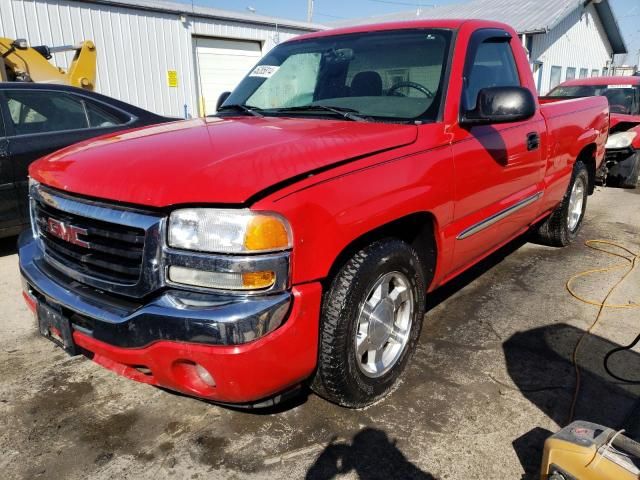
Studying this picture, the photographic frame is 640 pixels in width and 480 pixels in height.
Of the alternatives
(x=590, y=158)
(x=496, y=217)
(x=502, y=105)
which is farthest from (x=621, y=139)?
(x=502, y=105)

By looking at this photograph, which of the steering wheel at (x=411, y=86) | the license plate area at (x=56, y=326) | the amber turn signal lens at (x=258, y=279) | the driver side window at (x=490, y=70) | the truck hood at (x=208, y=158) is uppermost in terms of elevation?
the driver side window at (x=490, y=70)

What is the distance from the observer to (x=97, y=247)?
81.2 inches

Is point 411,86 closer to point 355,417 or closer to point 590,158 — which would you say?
point 355,417

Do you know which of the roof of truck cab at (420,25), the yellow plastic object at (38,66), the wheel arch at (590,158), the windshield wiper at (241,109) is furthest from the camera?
the yellow plastic object at (38,66)

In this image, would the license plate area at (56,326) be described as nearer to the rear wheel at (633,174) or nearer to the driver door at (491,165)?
the driver door at (491,165)

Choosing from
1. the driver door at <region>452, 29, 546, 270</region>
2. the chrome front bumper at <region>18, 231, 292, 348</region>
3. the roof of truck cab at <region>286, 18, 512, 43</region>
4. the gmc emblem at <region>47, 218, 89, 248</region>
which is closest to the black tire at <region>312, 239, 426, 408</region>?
the chrome front bumper at <region>18, 231, 292, 348</region>

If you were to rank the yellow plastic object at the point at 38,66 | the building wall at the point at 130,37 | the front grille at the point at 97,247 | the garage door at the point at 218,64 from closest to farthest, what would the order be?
the front grille at the point at 97,247, the yellow plastic object at the point at 38,66, the building wall at the point at 130,37, the garage door at the point at 218,64

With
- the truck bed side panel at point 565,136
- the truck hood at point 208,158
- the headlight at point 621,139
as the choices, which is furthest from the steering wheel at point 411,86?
the headlight at point 621,139

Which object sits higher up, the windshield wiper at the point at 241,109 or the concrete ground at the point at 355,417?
the windshield wiper at the point at 241,109

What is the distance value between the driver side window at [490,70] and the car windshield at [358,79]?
0.78ft

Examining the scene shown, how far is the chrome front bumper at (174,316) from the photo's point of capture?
1.79 meters

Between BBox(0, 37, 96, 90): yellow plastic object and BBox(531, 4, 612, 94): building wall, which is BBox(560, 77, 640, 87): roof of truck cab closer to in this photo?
BBox(0, 37, 96, 90): yellow plastic object

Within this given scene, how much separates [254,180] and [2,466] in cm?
166

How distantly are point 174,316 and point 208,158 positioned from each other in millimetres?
633
